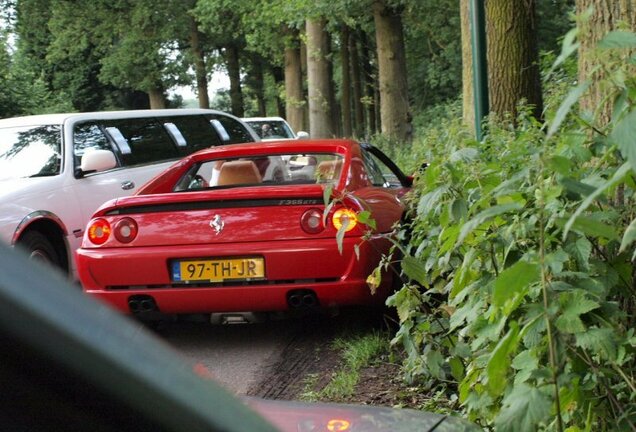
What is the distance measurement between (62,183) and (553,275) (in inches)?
243

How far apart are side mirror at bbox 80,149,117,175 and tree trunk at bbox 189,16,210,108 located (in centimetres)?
3332

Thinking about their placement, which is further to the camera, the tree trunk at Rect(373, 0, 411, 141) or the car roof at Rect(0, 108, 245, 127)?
the tree trunk at Rect(373, 0, 411, 141)

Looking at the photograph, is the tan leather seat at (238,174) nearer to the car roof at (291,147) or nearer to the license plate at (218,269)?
the car roof at (291,147)

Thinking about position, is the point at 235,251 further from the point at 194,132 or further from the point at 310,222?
the point at 194,132

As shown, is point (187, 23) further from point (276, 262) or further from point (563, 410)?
point (563, 410)

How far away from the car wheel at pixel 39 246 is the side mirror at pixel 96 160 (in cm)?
84

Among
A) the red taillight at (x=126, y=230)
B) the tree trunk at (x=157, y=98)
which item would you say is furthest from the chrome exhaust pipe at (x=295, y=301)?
the tree trunk at (x=157, y=98)

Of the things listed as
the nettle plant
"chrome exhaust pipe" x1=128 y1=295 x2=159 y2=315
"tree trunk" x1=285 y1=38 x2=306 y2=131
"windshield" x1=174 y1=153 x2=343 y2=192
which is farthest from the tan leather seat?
"tree trunk" x1=285 y1=38 x2=306 y2=131

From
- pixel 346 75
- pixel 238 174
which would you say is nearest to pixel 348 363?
pixel 238 174

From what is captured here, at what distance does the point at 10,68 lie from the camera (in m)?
27.9

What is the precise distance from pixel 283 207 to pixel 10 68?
24059 mm

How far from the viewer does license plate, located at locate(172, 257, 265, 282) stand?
589 cm

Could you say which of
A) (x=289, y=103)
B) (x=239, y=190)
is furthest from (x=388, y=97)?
(x=239, y=190)

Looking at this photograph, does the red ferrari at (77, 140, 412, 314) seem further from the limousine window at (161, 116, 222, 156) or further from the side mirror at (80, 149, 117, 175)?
the limousine window at (161, 116, 222, 156)
